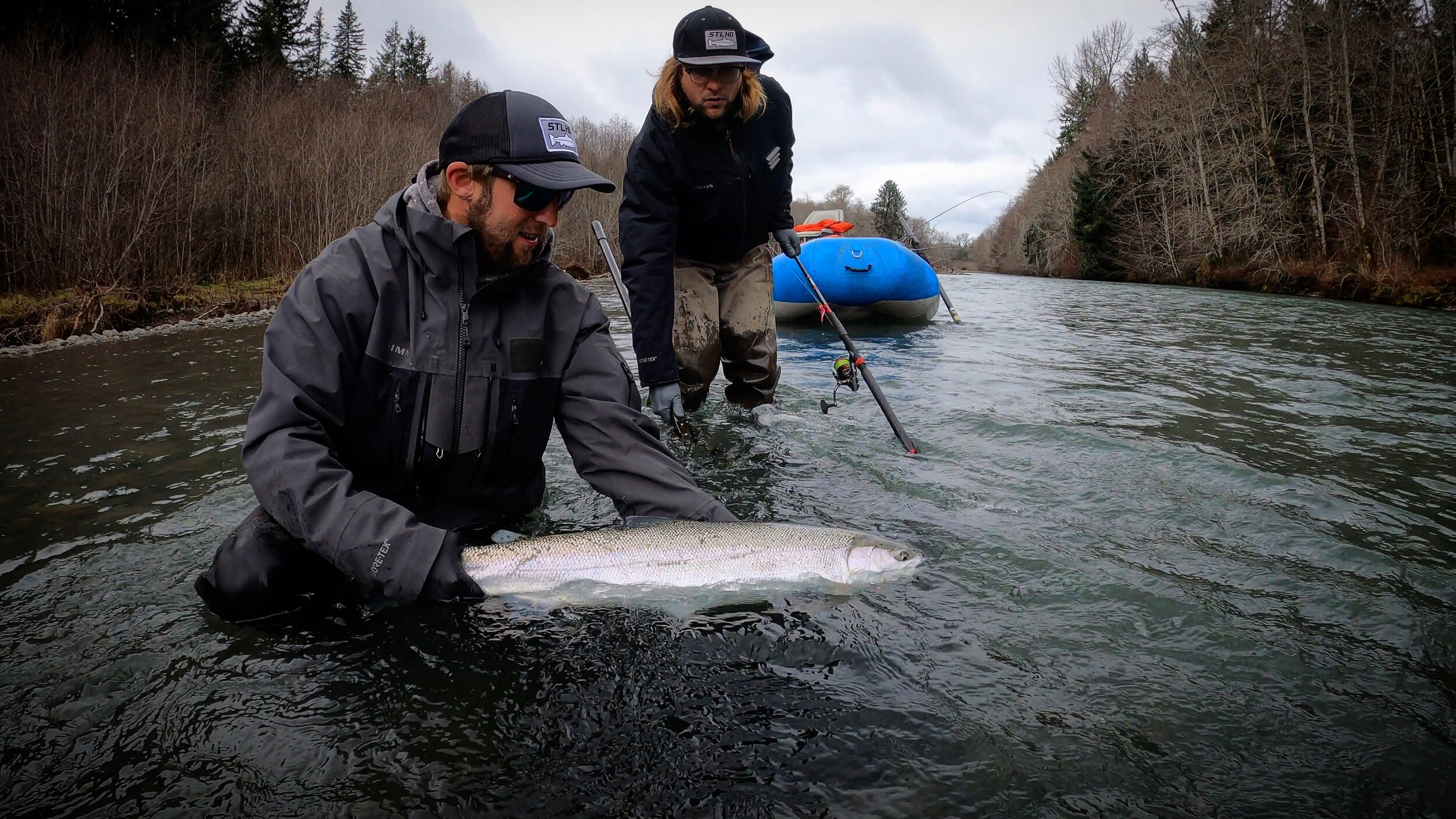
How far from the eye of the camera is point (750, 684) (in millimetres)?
2590

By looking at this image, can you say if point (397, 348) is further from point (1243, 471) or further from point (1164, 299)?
point (1164, 299)

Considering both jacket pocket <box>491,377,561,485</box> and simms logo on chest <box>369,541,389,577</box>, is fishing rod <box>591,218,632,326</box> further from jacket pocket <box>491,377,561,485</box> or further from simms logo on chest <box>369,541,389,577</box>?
simms logo on chest <box>369,541,389,577</box>

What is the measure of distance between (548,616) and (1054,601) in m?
1.98

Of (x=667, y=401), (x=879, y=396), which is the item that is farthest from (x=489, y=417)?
(x=879, y=396)

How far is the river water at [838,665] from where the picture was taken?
6.98 feet

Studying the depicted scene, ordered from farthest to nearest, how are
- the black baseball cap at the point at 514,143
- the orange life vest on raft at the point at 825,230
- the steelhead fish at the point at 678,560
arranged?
the orange life vest on raft at the point at 825,230, the black baseball cap at the point at 514,143, the steelhead fish at the point at 678,560

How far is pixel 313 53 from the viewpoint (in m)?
45.8

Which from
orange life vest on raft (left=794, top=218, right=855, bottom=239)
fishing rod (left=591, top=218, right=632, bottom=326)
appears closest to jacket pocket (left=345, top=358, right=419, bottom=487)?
fishing rod (left=591, top=218, right=632, bottom=326)

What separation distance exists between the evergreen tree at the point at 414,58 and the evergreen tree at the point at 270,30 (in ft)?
45.9

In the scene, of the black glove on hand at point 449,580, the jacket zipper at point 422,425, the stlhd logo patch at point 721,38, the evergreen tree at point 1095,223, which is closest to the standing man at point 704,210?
the stlhd logo patch at point 721,38

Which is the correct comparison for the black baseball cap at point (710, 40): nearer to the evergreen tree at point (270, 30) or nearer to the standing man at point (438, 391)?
the standing man at point (438, 391)

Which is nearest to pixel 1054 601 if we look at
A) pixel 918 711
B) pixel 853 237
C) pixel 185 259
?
pixel 918 711

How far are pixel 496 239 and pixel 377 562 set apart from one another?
122 cm

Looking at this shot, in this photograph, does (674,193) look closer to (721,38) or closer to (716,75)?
(716,75)
